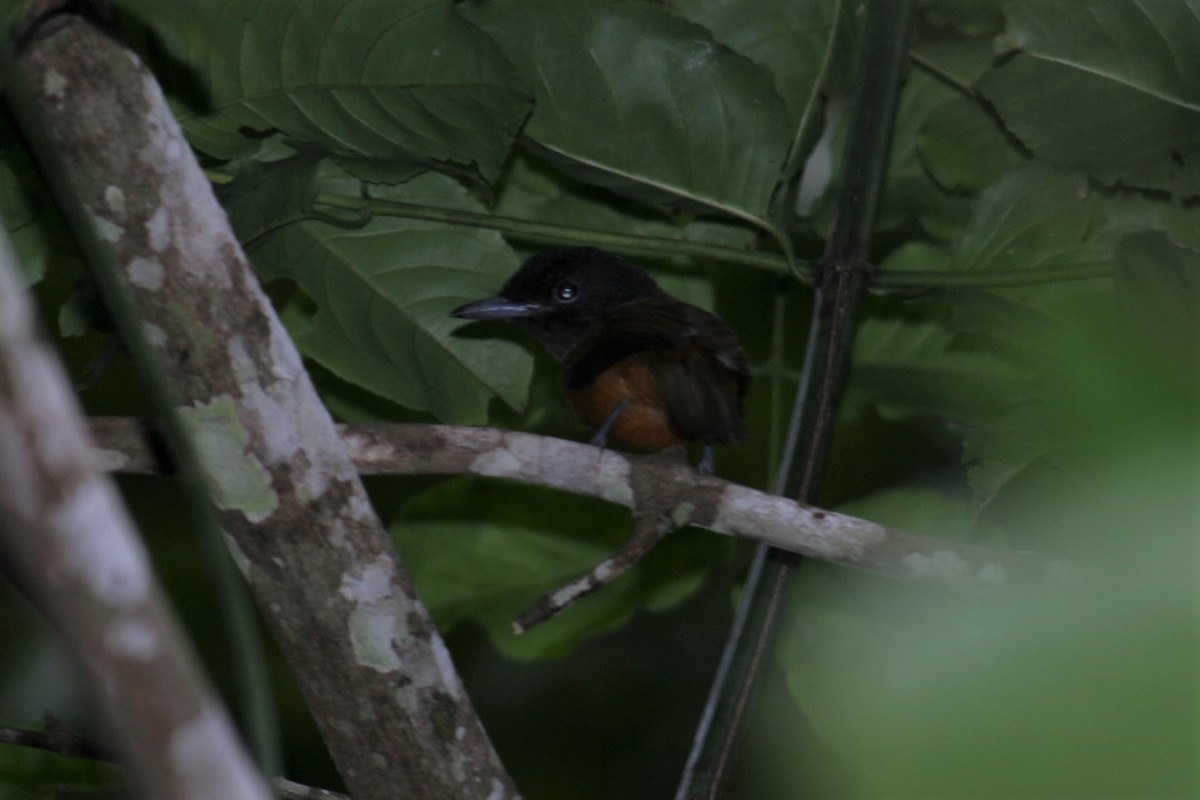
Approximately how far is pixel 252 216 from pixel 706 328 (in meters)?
0.86

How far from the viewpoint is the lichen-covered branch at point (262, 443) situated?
1490 mm

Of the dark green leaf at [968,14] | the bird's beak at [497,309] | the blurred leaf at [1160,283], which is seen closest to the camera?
the blurred leaf at [1160,283]

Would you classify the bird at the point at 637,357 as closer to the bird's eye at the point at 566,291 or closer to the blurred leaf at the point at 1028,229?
the bird's eye at the point at 566,291

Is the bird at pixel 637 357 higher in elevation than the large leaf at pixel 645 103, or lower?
lower

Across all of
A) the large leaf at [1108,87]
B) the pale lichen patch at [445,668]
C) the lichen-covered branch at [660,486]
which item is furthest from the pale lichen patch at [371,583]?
the large leaf at [1108,87]

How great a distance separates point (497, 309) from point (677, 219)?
49 centimetres

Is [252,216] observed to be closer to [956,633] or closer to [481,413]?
[481,413]

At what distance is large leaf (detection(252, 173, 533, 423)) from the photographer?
245cm

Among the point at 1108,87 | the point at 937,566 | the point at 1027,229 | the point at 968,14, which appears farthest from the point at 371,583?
the point at 968,14

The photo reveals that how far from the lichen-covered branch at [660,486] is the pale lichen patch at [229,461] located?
346 mm

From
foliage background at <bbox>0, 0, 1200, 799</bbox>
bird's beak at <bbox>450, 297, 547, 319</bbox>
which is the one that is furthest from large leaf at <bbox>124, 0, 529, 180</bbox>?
bird's beak at <bbox>450, 297, 547, 319</bbox>

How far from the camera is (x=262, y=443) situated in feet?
5.30

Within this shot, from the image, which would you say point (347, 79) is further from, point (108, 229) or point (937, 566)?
point (937, 566)

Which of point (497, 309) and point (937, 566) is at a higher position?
point (497, 309)
